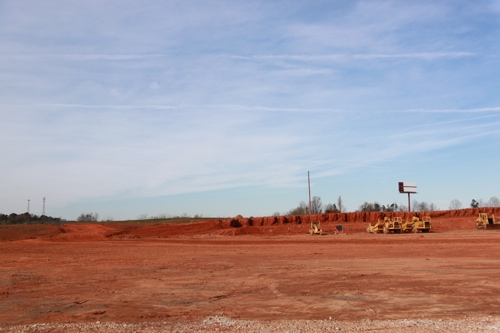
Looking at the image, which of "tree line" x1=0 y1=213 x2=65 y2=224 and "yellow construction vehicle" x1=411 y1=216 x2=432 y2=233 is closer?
"yellow construction vehicle" x1=411 y1=216 x2=432 y2=233

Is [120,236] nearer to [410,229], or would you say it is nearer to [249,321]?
[410,229]

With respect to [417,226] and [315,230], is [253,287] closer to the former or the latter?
[315,230]

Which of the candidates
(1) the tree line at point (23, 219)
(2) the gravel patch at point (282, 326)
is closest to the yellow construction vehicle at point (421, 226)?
(2) the gravel patch at point (282, 326)

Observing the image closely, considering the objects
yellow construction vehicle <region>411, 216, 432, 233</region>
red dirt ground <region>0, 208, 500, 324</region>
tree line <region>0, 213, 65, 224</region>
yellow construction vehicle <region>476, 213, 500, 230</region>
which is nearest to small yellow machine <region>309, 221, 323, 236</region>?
yellow construction vehicle <region>411, 216, 432, 233</region>

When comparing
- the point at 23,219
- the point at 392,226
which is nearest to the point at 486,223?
the point at 392,226

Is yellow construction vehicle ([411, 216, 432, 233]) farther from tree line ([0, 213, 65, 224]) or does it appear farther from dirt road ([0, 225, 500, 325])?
tree line ([0, 213, 65, 224])

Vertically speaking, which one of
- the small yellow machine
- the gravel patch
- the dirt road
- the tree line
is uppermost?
the tree line

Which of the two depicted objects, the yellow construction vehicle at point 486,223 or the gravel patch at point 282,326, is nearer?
the gravel patch at point 282,326

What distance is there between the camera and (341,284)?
14.1 m

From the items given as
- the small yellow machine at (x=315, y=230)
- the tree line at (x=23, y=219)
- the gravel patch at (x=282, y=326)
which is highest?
the tree line at (x=23, y=219)

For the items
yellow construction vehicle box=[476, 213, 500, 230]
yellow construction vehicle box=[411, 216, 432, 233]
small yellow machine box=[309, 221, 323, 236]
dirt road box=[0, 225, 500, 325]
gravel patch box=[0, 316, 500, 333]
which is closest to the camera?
gravel patch box=[0, 316, 500, 333]

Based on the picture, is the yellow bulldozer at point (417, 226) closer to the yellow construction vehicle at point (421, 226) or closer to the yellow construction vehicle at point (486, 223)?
the yellow construction vehicle at point (421, 226)

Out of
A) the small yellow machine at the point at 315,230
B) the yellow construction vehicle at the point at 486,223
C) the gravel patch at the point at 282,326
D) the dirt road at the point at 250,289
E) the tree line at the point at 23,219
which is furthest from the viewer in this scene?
the tree line at the point at 23,219

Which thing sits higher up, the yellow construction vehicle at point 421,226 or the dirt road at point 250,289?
the yellow construction vehicle at point 421,226
